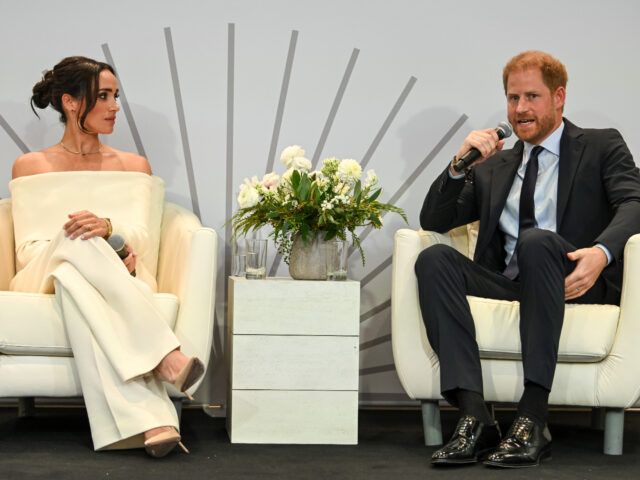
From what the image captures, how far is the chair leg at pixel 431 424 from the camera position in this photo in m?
2.28

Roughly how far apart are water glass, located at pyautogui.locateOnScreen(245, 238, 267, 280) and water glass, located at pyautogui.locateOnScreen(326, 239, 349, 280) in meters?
0.21

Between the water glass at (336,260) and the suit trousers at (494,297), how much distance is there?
0.88ft

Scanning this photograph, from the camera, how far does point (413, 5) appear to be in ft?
10.3

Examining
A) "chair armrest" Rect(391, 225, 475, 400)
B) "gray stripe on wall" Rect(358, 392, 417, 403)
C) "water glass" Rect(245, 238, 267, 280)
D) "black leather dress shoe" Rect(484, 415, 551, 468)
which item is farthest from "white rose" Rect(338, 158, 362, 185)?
"gray stripe on wall" Rect(358, 392, 417, 403)

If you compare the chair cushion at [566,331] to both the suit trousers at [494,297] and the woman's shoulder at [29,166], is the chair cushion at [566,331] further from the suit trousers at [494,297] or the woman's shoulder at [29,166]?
the woman's shoulder at [29,166]

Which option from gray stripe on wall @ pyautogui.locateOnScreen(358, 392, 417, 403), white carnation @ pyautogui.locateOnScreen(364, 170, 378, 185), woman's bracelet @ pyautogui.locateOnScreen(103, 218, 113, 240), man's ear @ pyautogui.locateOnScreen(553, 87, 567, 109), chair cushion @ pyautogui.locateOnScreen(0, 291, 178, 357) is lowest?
gray stripe on wall @ pyautogui.locateOnScreen(358, 392, 417, 403)

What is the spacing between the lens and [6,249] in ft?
8.46

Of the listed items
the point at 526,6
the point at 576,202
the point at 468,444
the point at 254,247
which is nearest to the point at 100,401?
the point at 254,247

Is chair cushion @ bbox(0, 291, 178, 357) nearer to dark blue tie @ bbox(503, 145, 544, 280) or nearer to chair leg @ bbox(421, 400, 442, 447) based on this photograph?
chair leg @ bbox(421, 400, 442, 447)

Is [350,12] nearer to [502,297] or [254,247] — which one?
[254,247]

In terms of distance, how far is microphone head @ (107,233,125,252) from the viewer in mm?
2326

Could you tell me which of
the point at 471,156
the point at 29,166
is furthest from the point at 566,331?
the point at 29,166

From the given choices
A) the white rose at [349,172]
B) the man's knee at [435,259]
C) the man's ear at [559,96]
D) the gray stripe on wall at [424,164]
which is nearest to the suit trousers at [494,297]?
the man's knee at [435,259]

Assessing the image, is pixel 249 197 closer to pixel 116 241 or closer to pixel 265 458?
pixel 116 241
